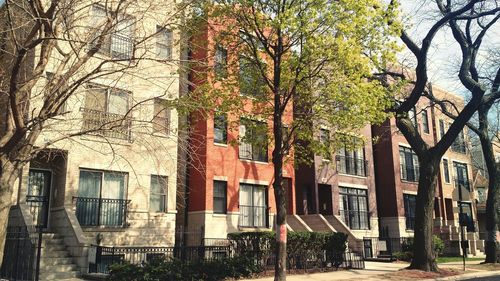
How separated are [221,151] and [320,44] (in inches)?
429

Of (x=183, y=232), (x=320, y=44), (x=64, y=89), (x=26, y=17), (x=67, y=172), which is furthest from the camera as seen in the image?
(x=183, y=232)

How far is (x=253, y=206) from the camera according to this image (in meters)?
24.5

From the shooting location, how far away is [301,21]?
557 inches

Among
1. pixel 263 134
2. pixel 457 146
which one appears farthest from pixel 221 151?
pixel 457 146

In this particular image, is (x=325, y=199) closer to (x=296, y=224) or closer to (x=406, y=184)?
(x=296, y=224)

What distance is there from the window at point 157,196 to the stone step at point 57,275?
5.38 m

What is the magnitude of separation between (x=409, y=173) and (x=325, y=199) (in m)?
9.85

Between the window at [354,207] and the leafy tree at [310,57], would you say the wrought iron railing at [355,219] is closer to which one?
the window at [354,207]

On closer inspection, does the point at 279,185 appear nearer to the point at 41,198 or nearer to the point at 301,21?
the point at 301,21

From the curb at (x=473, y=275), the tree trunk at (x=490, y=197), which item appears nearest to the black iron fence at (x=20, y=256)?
the curb at (x=473, y=275)

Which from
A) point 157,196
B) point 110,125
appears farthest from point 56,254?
point 110,125

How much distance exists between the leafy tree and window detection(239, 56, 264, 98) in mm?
38

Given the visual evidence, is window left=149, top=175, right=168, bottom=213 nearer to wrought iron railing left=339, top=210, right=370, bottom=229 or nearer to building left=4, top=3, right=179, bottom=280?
building left=4, top=3, right=179, bottom=280

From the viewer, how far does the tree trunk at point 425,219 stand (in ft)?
63.5
